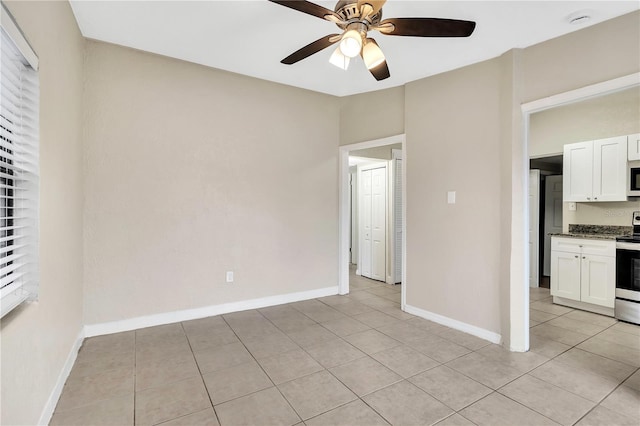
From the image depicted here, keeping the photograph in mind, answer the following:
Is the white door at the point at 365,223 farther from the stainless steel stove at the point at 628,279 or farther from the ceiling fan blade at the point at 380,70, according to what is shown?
the stainless steel stove at the point at 628,279

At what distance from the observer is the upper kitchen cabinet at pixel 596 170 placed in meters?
3.96

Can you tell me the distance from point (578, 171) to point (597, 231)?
90 cm

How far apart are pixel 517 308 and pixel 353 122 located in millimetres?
2966

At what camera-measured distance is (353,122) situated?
14.6 ft

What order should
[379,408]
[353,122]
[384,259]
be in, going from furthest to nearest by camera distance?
[384,259] < [353,122] < [379,408]

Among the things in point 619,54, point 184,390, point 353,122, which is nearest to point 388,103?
point 353,122

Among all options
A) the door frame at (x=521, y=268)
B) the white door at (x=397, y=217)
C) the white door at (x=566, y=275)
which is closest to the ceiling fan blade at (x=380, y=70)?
the door frame at (x=521, y=268)

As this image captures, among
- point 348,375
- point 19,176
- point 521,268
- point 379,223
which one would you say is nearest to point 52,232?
point 19,176

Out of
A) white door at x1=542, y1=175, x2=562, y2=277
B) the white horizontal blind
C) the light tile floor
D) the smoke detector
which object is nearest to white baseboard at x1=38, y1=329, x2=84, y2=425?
the light tile floor

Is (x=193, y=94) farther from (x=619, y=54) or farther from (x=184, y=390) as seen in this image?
(x=619, y=54)

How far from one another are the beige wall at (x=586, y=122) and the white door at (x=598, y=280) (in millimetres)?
1587

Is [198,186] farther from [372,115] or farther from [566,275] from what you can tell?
[566,275]

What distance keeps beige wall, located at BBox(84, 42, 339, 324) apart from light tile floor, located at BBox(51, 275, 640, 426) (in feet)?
1.74

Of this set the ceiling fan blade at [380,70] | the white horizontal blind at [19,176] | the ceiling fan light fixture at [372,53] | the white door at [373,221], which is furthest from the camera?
the white door at [373,221]
